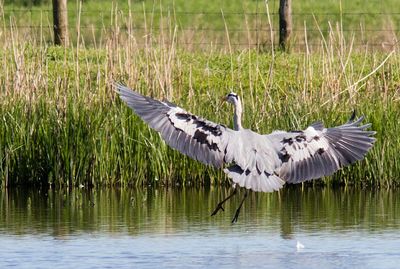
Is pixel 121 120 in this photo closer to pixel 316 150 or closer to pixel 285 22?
pixel 316 150

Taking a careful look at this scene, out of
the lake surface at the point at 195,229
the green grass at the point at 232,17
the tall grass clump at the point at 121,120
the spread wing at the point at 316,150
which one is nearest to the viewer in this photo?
the lake surface at the point at 195,229

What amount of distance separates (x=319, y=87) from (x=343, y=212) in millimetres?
2514

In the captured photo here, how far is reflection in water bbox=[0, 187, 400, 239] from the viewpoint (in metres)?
9.48

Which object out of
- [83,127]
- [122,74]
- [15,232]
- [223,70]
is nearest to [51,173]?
[83,127]

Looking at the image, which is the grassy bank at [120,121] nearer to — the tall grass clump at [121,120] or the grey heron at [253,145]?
the tall grass clump at [121,120]

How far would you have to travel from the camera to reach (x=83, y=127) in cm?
1147

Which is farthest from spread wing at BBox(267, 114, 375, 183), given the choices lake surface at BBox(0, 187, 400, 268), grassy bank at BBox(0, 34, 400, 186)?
grassy bank at BBox(0, 34, 400, 186)

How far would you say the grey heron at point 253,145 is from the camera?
29.9ft

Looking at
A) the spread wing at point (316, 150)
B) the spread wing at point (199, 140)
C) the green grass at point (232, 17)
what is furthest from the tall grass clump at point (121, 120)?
the green grass at point (232, 17)

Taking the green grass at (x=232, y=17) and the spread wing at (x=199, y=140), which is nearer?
the spread wing at (x=199, y=140)

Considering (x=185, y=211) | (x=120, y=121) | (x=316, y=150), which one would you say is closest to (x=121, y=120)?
(x=120, y=121)

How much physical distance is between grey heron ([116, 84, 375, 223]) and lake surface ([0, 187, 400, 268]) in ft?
1.65

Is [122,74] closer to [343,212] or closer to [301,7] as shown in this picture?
[343,212]

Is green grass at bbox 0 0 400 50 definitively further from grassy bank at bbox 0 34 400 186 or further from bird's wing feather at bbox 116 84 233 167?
bird's wing feather at bbox 116 84 233 167
